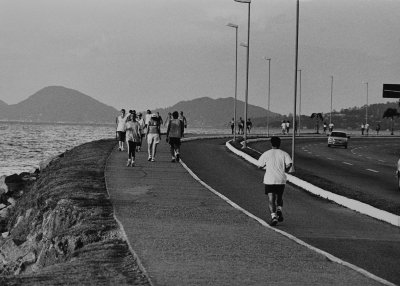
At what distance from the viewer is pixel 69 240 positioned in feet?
50.9

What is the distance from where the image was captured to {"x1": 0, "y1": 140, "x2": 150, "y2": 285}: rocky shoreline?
10.8 m

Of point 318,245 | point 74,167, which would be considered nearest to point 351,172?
point 74,167

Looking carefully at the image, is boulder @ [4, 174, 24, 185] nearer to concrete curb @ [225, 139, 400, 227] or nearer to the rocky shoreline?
the rocky shoreline

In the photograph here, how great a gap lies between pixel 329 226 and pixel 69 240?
5499mm

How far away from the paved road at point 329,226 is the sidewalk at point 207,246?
73cm

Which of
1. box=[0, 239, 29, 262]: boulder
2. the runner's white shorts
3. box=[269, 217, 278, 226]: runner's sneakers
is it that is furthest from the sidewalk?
the runner's white shorts

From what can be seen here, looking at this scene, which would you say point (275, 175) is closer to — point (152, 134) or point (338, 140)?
point (152, 134)

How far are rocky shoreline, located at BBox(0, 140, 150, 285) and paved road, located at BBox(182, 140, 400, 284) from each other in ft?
11.4

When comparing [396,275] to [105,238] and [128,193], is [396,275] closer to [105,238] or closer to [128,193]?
[105,238]

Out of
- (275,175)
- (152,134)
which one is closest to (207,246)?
(275,175)

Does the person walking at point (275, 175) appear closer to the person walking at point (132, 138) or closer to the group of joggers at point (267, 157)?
the group of joggers at point (267, 157)

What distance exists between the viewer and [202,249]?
12984 mm

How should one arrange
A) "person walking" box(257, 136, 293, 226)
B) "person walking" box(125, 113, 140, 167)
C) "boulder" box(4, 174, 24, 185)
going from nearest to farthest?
"person walking" box(257, 136, 293, 226) < "person walking" box(125, 113, 140, 167) < "boulder" box(4, 174, 24, 185)

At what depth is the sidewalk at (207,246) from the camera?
1070cm
